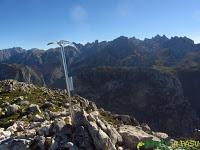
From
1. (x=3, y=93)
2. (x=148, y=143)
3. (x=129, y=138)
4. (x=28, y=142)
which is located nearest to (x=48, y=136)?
(x=28, y=142)

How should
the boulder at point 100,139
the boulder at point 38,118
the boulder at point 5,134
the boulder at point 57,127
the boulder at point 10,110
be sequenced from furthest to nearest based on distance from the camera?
the boulder at point 10,110, the boulder at point 38,118, the boulder at point 5,134, the boulder at point 57,127, the boulder at point 100,139

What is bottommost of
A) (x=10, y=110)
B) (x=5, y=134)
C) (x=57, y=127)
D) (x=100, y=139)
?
(x=10, y=110)

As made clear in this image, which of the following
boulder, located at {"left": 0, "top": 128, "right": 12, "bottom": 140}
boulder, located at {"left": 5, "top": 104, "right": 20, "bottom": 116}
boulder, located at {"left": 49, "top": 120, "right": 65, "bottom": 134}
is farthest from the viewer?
boulder, located at {"left": 5, "top": 104, "right": 20, "bottom": 116}

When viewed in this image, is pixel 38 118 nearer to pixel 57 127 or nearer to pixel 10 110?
pixel 10 110

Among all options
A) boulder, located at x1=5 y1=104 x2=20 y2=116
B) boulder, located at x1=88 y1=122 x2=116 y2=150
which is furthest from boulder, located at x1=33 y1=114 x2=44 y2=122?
boulder, located at x1=88 y1=122 x2=116 y2=150

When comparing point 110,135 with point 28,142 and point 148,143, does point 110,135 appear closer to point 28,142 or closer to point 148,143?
point 28,142

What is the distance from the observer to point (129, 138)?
31031mm

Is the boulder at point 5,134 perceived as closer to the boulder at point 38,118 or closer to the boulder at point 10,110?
the boulder at point 38,118

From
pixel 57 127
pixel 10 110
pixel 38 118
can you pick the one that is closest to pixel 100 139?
pixel 57 127

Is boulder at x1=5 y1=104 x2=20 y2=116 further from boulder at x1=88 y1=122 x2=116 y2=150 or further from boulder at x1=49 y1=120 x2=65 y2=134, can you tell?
boulder at x1=88 y1=122 x2=116 y2=150

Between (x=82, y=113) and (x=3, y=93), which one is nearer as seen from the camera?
(x=82, y=113)

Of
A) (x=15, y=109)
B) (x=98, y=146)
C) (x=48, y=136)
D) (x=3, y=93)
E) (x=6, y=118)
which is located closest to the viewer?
(x=98, y=146)

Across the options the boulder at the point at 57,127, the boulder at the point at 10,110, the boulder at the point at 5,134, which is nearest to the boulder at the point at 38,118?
the boulder at the point at 5,134

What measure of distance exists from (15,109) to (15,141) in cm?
2271
